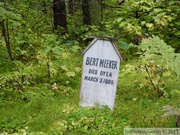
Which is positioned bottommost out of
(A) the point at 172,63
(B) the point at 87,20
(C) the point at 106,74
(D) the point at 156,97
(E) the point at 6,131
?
(E) the point at 6,131

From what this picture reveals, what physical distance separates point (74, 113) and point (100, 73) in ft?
2.08

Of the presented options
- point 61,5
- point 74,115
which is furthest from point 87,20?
point 74,115

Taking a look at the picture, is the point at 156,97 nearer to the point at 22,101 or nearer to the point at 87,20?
the point at 22,101

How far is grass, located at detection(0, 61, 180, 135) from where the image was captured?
10.5 feet

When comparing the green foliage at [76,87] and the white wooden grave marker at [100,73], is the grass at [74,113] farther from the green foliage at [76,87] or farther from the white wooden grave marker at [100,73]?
the white wooden grave marker at [100,73]

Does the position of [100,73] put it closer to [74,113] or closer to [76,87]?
[74,113]

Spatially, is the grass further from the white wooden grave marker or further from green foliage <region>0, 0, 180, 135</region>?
the white wooden grave marker

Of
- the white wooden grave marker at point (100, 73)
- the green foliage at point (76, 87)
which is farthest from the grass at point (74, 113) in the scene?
the white wooden grave marker at point (100, 73)

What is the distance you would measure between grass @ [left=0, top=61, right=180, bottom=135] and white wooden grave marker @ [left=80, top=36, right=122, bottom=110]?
6.3 inches

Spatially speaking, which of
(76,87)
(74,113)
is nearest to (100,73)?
(74,113)

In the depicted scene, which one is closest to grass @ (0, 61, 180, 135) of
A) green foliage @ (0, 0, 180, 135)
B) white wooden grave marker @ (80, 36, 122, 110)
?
green foliage @ (0, 0, 180, 135)

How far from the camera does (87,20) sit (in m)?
9.19

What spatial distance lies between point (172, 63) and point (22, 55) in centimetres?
348

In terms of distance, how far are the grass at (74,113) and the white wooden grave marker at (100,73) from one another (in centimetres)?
16
